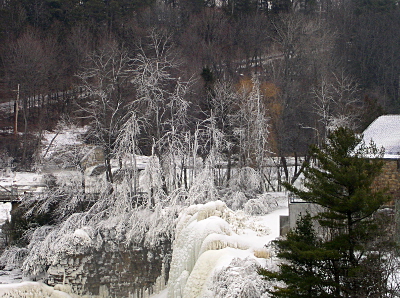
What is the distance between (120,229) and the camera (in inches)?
961

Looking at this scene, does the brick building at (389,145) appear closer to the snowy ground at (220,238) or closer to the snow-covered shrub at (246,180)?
the snowy ground at (220,238)

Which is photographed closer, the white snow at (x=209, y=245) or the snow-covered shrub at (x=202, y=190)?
the white snow at (x=209, y=245)

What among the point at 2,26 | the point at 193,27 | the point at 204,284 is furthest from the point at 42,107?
the point at 204,284

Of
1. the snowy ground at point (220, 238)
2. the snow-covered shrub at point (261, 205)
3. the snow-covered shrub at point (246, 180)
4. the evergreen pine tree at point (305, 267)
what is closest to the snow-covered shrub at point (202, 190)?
the snow-covered shrub at point (261, 205)

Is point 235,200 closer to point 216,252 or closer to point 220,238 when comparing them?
point 220,238

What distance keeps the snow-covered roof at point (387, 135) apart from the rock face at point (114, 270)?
9189 millimetres

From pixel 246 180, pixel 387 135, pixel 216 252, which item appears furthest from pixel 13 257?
pixel 387 135

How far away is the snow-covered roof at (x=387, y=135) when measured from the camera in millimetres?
20516

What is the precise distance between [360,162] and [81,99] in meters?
38.5

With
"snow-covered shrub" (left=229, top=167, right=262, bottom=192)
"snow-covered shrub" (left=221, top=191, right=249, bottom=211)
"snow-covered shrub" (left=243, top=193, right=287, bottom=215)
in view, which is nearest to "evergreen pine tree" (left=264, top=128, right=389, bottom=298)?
"snow-covered shrub" (left=243, top=193, right=287, bottom=215)

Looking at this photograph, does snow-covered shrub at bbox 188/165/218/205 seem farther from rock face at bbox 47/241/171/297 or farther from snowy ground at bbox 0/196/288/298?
snowy ground at bbox 0/196/288/298

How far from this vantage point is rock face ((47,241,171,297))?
23.5m

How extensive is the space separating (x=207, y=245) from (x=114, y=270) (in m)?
8.29

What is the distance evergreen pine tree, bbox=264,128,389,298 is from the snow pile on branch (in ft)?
10.8
